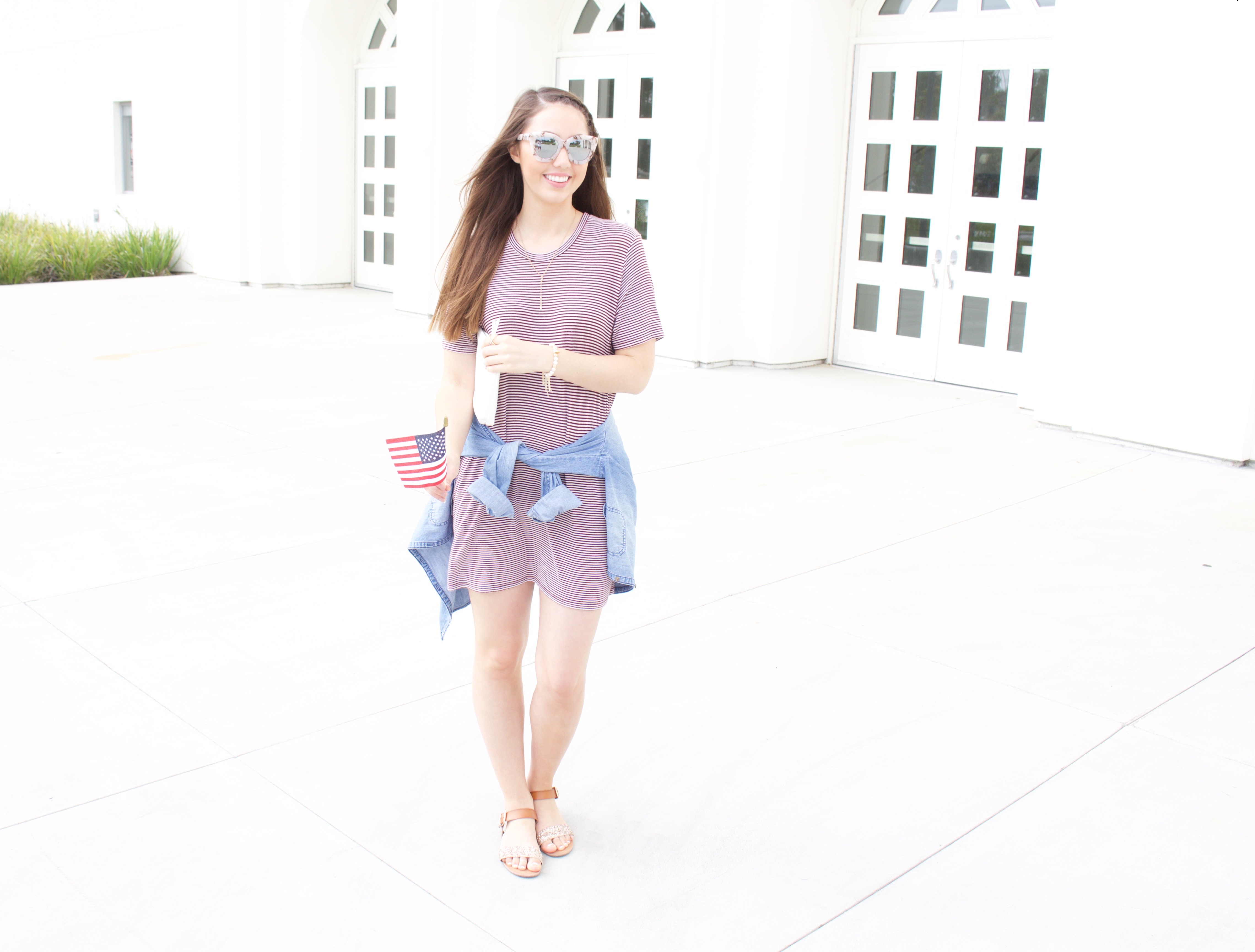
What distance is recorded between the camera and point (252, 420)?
7988 millimetres

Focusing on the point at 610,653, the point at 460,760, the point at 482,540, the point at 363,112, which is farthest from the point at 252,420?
the point at 363,112

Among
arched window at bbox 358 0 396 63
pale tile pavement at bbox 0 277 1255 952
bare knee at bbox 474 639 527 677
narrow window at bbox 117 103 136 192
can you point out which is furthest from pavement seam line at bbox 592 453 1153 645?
narrow window at bbox 117 103 136 192

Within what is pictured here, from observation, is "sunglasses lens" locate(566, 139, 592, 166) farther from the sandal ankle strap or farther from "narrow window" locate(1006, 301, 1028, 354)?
"narrow window" locate(1006, 301, 1028, 354)

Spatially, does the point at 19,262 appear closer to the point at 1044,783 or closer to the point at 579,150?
the point at 579,150

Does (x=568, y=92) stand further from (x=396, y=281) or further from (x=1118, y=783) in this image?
(x=396, y=281)

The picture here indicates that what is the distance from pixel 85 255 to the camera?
15711 millimetres

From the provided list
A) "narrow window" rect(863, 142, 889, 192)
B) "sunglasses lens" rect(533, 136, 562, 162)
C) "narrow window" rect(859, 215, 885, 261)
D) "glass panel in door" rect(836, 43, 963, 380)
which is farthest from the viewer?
"narrow window" rect(859, 215, 885, 261)

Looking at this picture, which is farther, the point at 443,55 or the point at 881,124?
the point at 443,55

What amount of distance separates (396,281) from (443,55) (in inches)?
94.2

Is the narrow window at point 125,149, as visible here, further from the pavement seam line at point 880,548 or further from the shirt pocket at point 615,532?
the shirt pocket at point 615,532

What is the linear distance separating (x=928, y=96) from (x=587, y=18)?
12.9 ft

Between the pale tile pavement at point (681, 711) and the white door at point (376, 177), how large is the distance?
26.1 feet

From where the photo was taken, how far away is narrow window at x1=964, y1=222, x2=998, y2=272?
935 centimetres

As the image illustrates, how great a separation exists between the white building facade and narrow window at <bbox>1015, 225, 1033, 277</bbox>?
0.02 metres
